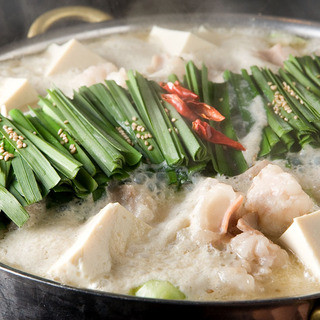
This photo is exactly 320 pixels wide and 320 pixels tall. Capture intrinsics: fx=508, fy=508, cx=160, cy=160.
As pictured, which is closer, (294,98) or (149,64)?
(294,98)

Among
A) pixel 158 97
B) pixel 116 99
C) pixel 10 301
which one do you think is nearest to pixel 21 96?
pixel 116 99

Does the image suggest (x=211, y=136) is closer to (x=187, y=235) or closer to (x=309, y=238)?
(x=187, y=235)

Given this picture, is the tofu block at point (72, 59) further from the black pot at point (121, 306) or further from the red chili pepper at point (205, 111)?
the black pot at point (121, 306)

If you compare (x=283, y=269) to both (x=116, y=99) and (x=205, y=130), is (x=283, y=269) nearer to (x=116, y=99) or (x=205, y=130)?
(x=205, y=130)

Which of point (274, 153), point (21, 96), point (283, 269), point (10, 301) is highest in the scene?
point (21, 96)

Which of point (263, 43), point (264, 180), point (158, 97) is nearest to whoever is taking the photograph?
point (264, 180)

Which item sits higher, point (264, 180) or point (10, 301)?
point (10, 301)

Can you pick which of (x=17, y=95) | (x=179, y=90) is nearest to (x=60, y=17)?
(x=17, y=95)

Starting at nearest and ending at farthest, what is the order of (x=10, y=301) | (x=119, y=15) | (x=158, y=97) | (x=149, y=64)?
1. (x=10, y=301)
2. (x=158, y=97)
3. (x=149, y=64)
4. (x=119, y=15)
